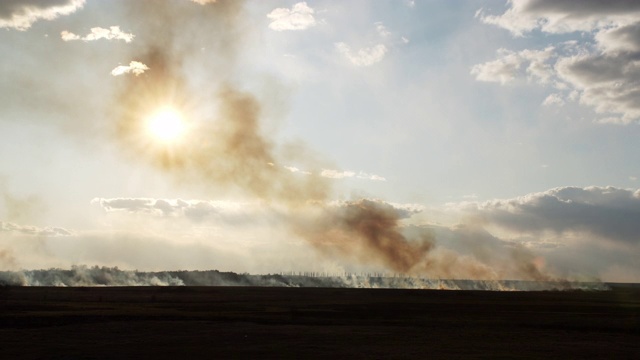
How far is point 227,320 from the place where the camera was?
6900cm

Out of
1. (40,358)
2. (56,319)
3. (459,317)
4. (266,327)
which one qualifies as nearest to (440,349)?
(266,327)

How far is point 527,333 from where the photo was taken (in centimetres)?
5909

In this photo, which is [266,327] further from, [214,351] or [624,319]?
[624,319]

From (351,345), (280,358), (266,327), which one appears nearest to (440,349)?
(351,345)

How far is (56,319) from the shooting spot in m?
68.6

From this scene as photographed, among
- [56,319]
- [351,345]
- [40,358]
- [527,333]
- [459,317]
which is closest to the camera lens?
[40,358]

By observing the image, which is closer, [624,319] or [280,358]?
[280,358]

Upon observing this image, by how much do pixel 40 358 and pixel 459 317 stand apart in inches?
2127

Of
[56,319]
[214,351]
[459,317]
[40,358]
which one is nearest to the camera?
[40,358]

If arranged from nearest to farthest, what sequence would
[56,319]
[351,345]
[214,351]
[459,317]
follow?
[214,351] → [351,345] → [56,319] → [459,317]

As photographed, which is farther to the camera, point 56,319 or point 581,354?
point 56,319

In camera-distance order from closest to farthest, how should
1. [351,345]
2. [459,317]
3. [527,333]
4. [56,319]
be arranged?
[351,345] < [527,333] < [56,319] < [459,317]

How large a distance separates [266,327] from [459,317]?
29.7 metres

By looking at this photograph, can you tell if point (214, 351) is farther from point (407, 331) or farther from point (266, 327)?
point (407, 331)
